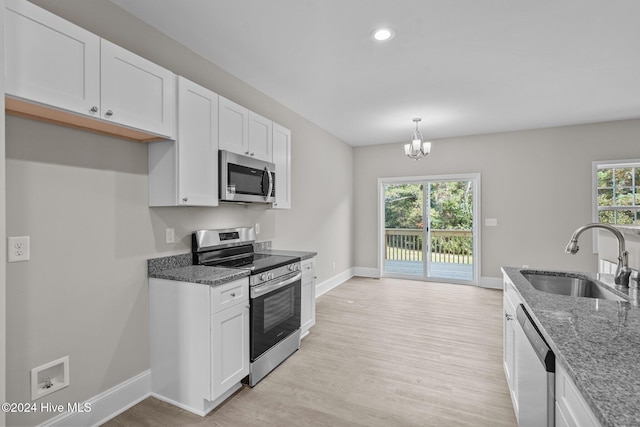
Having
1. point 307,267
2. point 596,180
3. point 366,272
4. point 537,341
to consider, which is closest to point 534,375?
point 537,341

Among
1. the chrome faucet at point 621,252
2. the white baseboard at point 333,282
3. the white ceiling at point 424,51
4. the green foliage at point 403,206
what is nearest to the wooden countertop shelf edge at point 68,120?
the white ceiling at point 424,51

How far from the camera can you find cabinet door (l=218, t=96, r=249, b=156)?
2590 millimetres

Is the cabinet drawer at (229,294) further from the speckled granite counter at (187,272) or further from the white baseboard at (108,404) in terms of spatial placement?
the white baseboard at (108,404)

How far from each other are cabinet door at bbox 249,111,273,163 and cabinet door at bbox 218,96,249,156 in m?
0.07

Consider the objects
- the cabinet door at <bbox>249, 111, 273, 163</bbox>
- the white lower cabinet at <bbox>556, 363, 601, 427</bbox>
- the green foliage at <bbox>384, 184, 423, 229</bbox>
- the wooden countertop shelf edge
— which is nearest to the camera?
the white lower cabinet at <bbox>556, 363, 601, 427</bbox>

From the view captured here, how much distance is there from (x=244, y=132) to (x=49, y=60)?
148cm

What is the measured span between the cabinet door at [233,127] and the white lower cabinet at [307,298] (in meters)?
1.31

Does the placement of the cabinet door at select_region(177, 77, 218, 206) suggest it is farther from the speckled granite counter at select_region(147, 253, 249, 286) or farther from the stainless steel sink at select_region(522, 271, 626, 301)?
the stainless steel sink at select_region(522, 271, 626, 301)

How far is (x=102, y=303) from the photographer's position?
2.02m

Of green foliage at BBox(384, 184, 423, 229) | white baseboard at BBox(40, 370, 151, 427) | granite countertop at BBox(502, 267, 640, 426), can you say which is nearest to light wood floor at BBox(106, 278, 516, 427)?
white baseboard at BBox(40, 370, 151, 427)

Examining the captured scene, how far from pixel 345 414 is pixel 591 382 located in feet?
5.37

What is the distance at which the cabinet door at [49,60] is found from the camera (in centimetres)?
138

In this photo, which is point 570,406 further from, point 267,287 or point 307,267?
point 307,267

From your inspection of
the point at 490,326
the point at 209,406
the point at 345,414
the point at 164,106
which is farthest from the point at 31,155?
the point at 490,326
